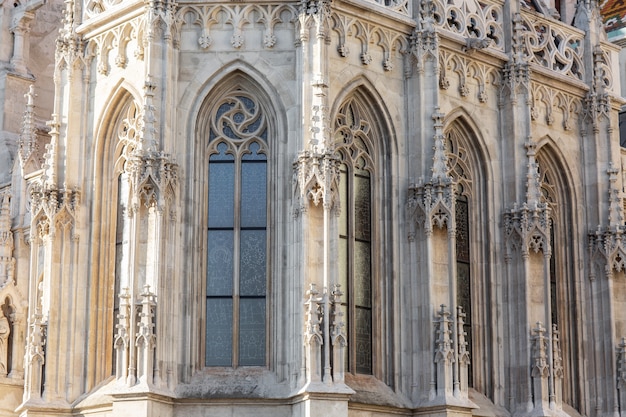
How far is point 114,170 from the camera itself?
30750 mm

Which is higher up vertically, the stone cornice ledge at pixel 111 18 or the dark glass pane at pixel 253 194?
the stone cornice ledge at pixel 111 18

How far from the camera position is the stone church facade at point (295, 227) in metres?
28.3

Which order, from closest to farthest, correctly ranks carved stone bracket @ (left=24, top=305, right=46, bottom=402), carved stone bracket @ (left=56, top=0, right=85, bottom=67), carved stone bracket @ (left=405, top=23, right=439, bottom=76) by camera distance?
carved stone bracket @ (left=24, top=305, right=46, bottom=402) → carved stone bracket @ (left=56, top=0, right=85, bottom=67) → carved stone bracket @ (left=405, top=23, right=439, bottom=76)

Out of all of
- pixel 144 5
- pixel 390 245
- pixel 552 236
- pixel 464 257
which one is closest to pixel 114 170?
pixel 144 5

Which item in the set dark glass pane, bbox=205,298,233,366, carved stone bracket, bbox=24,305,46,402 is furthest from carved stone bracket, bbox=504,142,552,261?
carved stone bracket, bbox=24,305,46,402

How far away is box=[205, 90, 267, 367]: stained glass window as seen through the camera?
2897 cm

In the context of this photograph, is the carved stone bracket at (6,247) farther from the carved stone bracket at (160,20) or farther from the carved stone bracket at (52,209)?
the carved stone bracket at (160,20)

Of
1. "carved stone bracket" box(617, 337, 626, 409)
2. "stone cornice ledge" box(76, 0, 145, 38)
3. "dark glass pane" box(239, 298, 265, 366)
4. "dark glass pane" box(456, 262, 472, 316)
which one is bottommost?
"carved stone bracket" box(617, 337, 626, 409)

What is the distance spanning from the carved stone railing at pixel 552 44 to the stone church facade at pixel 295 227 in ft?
0.90

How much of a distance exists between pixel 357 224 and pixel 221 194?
2984 millimetres

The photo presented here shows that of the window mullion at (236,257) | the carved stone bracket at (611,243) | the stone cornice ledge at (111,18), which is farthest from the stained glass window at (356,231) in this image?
the carved stone bracket at (611,243)

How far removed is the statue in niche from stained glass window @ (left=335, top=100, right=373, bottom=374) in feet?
28.6

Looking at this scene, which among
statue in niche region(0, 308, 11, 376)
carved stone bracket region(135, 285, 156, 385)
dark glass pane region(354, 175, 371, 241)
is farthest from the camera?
statue in niche region(0, 308, 11, 376)

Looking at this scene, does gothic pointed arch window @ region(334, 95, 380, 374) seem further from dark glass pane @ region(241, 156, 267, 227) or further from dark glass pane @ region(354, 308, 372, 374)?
dark glass pane @ region(241, 156, 267, 227)
